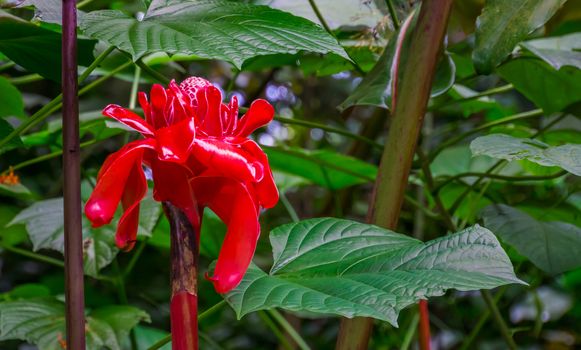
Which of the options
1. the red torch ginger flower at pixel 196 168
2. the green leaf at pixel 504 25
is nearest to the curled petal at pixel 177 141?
the red torch ginger flower at pixel 196 168

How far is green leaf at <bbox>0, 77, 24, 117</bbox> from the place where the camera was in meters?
0.75

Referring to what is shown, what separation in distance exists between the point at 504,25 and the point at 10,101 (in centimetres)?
49

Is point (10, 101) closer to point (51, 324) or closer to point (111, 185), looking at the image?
point (51, 324)

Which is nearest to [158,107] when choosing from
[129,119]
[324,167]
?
[129,119]

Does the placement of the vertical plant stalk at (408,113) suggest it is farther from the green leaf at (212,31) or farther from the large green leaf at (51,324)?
the large green leaf at (51,324)

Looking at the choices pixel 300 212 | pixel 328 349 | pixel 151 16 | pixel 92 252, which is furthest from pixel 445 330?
pixel 151 16

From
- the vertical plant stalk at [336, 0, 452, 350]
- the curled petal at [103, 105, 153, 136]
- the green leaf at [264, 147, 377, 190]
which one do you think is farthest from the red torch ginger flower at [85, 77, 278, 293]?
the green leaf at [264, 147, 377, 190]

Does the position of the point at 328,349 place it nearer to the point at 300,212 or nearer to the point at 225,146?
the point at 300,212

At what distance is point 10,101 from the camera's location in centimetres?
76

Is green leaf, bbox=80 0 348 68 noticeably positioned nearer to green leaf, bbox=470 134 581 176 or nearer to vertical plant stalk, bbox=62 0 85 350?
vertical plant stalk, bbox=62 0 85 350

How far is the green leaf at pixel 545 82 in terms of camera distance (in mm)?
816

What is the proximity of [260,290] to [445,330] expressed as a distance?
134 cm

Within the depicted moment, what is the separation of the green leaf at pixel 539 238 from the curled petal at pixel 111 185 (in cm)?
46

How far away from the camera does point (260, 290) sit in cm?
42
